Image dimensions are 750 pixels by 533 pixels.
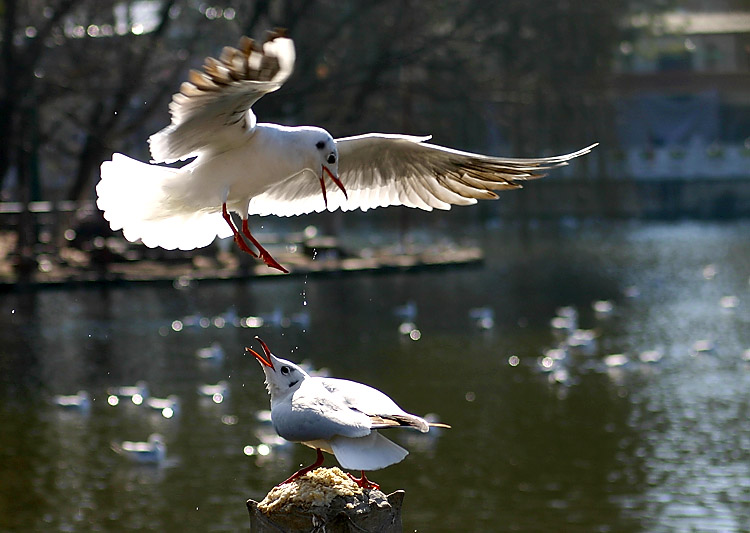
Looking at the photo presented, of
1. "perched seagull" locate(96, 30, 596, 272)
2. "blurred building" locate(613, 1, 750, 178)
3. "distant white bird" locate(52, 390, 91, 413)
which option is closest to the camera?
"perched seagull" locate(96, 30, 596, 272)

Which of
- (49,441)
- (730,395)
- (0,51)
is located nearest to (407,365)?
(730,395)

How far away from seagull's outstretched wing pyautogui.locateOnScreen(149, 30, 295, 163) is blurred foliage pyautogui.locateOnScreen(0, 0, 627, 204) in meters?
17.1

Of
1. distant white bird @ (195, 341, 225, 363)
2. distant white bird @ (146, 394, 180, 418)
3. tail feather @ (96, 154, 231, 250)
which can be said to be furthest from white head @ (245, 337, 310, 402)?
distant white bird @ (195, 341, 225, 363)

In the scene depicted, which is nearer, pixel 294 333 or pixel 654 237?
pixel 294 333

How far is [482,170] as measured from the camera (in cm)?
573

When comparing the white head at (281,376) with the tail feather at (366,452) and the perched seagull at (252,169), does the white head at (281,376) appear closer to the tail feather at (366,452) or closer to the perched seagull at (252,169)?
the tail feather at (366,452)

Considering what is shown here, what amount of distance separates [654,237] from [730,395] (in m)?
24.9

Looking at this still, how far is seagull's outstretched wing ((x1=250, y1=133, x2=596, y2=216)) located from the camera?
223 inches

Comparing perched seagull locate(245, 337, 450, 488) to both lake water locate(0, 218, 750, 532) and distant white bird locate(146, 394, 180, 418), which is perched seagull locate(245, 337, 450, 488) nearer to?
lake water locate(0, 218, 750, 532)

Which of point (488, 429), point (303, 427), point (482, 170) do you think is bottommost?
point (488, 429)

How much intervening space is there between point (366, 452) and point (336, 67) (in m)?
24.7

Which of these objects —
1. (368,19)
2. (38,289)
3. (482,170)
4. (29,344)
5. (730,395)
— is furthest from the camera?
(368,19)

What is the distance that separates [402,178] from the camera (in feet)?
19.7

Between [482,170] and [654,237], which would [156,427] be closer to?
[482,170]
